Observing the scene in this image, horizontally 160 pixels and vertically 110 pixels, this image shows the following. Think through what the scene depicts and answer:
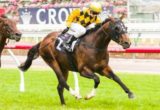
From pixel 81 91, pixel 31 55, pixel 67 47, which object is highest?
pixel 67 47

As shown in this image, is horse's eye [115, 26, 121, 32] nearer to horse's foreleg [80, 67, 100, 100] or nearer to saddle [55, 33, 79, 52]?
horse's foreleg [80, 67, 100, 100]

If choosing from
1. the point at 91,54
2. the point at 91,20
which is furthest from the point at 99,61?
the point at 91,20

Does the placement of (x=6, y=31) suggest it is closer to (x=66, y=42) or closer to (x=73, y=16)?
(x=66, y=42)

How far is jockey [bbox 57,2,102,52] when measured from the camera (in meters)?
9.06

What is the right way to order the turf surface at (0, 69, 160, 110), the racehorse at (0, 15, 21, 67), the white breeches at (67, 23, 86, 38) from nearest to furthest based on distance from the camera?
the racehorse at (0, 15, 21, 67) < the turf surface at (0, 69, 160, 110) < the white breeches at (67, 23, 86, 38)

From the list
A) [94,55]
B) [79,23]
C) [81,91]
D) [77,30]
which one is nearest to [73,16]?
[79,23]

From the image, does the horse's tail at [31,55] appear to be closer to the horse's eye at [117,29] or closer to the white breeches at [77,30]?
the white breeches at [77,30]

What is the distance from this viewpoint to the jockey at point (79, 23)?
29.7ft

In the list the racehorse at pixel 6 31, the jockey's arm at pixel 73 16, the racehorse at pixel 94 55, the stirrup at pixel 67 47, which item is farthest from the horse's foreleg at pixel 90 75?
the racehorse at pixel 6 31

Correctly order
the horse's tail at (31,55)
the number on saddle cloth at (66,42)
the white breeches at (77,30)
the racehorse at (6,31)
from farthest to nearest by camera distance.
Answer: the horse's tail at (31,55), the number on saddle cloth at (66,42), the white breeches at (77,30), the racehorse at (6,31)

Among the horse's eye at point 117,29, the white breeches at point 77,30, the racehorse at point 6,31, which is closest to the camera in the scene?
the horse's eye at point 117,29

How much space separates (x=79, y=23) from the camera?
934 centimetres

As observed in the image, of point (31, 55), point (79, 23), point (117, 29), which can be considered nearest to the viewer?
point (117, 29)

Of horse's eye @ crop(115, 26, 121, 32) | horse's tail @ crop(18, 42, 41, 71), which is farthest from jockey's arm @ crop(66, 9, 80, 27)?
horse's tail @ crop(18, 42, 41, 71)
